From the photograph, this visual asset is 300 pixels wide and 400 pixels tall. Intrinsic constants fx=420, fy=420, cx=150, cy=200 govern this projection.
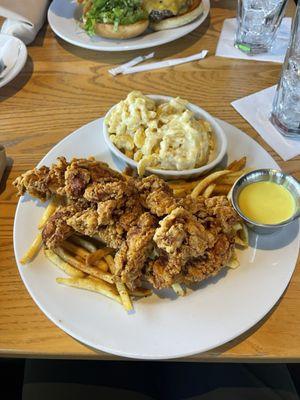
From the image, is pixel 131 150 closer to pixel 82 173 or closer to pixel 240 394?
pixel 82 173

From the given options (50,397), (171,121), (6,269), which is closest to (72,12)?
(171,121)

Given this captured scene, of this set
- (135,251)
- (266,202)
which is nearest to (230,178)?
(266,202)

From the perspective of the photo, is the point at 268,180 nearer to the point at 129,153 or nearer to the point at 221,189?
the point at 221,189

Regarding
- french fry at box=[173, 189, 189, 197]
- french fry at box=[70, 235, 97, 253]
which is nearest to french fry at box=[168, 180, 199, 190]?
french fry at box=[173, 189, 189, 197]

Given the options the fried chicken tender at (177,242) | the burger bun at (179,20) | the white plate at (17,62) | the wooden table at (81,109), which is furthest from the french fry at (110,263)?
the burger bun at (179,20)

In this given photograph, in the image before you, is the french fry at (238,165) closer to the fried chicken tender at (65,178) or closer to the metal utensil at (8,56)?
the fried chicken tender at (65,178)

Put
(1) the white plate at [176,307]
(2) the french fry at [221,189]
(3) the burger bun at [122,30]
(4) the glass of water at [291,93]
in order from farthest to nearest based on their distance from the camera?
1. (3) the burger bun at [122,30]
2. (4) the glass of water at [291,93]
3. (2) the french fry at [221,189]
4. (1) the white plate at [176,307]
